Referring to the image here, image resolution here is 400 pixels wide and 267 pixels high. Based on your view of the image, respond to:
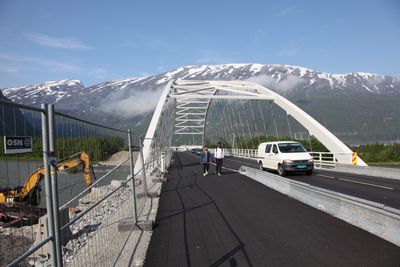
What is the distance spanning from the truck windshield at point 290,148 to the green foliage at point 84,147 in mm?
16040

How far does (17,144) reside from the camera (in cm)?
339

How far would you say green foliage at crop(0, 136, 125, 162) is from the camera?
12.4 ft

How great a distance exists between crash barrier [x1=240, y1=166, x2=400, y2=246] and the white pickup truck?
8.86 metres

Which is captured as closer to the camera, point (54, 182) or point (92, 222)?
point (54, 182)

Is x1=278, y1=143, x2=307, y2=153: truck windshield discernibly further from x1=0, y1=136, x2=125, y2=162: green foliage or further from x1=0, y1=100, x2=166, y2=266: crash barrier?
x1=0, y1=136, x2=125, y2=162: green foliage

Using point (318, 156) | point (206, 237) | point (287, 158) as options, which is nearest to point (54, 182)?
point (206, 237)

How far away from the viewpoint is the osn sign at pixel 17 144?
3273 millimetres

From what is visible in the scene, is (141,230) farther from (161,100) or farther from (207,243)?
(161,100)

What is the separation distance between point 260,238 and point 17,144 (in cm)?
538

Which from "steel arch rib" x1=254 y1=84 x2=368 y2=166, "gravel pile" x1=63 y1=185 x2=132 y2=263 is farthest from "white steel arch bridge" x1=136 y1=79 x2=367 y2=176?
"gravel pile" x1=63 y1=185 x2=132 y2=263

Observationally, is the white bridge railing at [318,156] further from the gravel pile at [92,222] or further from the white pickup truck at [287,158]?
the gravel pile at [92,222]

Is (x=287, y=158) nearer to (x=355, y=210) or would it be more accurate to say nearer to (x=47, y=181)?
(x=355, y=210)

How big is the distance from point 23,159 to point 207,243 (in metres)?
4.53

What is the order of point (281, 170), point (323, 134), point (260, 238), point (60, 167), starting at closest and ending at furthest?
point (60, 167) < point (260, 238) < point (281, 170) < point (323, 134)
